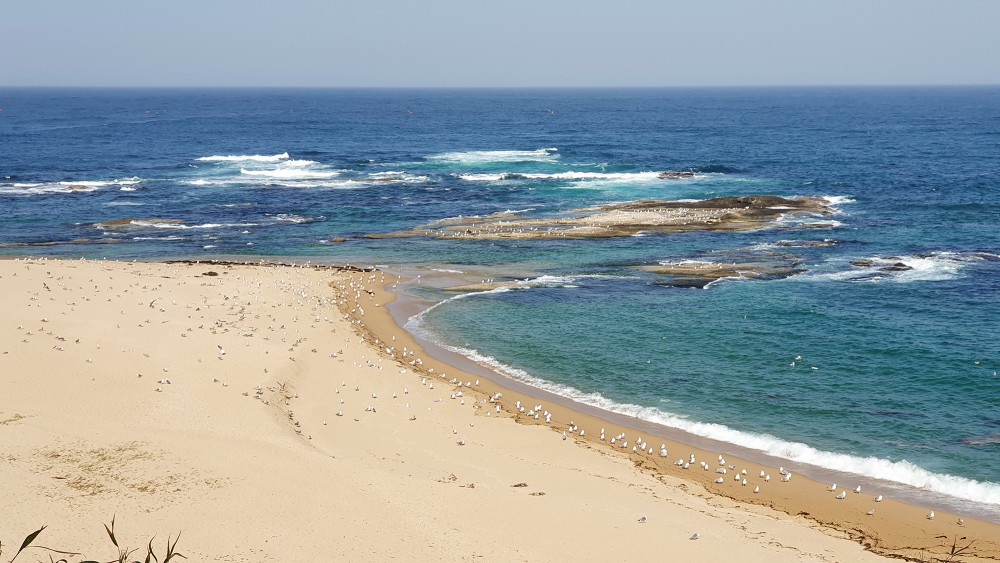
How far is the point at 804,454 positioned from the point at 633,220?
2883 centimetres

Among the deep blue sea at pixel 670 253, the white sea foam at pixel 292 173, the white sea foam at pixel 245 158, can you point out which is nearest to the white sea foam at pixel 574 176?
the deep blue sea at pixel 670 253

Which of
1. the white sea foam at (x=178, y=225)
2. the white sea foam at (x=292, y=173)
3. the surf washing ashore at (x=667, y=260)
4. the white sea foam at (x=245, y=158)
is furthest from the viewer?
the white sea foam at (x=245, y=158)

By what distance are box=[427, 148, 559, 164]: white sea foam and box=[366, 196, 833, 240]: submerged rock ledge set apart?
26138mm

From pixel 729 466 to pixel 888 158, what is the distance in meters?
62.6

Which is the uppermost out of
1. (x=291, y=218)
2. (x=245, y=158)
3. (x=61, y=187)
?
(x=245, y=158)

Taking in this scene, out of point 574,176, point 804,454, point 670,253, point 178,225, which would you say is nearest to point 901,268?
point 670,253

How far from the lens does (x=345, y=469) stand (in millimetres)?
16500

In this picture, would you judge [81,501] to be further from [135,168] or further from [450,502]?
[135,168]

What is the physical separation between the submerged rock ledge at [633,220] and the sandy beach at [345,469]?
19.8 meters

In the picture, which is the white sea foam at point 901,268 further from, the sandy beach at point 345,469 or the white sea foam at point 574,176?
the white sea foam at point 574,176

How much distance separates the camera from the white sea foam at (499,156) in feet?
251

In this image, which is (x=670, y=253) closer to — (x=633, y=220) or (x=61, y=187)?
(x=633, y=220)

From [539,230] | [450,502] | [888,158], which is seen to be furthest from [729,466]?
[888,158]

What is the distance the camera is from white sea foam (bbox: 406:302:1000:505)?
1733cm
